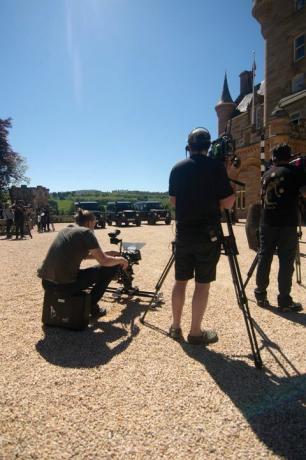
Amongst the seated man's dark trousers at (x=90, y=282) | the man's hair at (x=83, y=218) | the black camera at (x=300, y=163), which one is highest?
the black camera at (x=300, y=163)

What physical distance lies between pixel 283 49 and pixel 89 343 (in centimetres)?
2670

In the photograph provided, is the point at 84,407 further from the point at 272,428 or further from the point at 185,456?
the point at 272,428

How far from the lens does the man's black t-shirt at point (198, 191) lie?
9.91 ft

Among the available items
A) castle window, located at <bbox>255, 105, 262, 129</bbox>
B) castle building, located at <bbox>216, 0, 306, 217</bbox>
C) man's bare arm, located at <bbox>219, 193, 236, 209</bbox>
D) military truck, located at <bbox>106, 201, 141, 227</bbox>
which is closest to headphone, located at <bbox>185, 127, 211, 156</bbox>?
man's bare arm, located at <bbox>219, 193, 236, 209</bbox>

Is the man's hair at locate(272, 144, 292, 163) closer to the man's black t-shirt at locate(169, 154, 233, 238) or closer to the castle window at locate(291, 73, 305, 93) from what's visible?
the man's black t-shirt at locate(169, 154, 233, 238)

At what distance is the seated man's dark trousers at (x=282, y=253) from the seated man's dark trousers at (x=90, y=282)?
2.07m

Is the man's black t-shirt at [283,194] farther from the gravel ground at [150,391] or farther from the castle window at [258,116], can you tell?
the castle window at [258,116]

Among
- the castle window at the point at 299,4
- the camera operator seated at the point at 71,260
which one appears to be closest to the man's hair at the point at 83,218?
the camera operator seated at the point at 71,260

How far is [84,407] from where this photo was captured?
229 centimetres

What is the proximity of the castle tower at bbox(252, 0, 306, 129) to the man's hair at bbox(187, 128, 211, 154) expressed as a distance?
21072mm

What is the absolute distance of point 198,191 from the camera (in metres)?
3.07

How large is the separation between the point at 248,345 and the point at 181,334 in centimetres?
69

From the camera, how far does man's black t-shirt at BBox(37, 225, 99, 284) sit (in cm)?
361

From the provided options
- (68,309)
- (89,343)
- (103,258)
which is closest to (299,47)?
(103,258)
